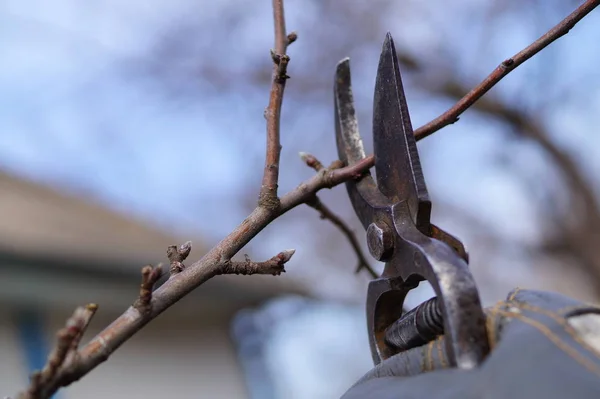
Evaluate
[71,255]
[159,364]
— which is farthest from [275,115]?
[159,364]

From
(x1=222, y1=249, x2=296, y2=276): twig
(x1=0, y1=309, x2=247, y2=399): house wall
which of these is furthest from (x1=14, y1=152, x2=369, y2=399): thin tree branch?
(x1=0, y1=309, x2=247, y2=399): house wall

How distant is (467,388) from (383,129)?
10.1 inches

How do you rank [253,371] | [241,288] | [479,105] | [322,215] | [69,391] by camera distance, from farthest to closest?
1. [479,105]
2. [253,371]
3. [241,288]
4. [69,391]
5. [322,215]

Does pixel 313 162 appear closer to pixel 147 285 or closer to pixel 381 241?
pixel 381 241

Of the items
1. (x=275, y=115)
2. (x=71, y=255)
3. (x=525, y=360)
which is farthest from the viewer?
(x=71, y=255)

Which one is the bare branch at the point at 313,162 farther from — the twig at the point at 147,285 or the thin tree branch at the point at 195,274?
the twig at the point at 147,285

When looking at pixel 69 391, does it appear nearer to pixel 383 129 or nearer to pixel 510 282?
pixel 383 129

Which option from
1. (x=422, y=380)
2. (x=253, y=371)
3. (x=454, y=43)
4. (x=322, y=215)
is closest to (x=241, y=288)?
(x=253, y=371)

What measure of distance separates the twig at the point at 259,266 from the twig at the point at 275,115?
0.15ft

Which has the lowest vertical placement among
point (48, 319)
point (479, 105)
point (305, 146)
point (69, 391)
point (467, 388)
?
point (467, 388)

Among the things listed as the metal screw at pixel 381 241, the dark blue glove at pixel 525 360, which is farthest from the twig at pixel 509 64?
the dark blue glove at pixel 525 360

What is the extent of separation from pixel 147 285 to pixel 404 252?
0.66 feet

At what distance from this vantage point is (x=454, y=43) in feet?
10.9

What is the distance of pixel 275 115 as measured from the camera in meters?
0.63
